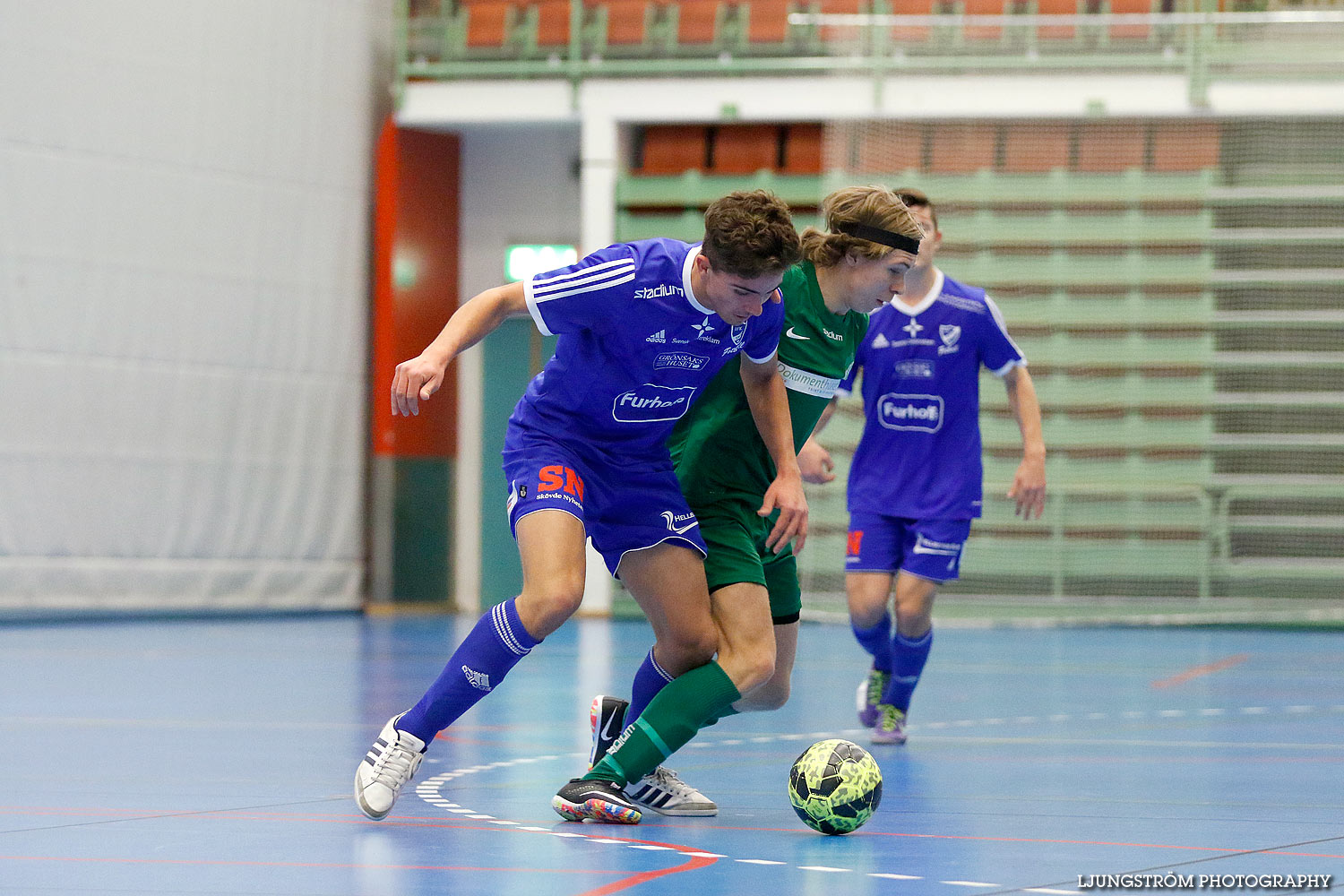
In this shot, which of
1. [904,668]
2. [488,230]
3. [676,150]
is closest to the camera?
[904,668]

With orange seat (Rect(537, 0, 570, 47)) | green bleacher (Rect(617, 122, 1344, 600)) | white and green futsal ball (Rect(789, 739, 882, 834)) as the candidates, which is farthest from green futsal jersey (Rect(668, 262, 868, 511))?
orange seat (Rect(537, 0, 570, 47))

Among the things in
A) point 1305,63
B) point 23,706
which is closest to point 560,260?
point 1305,63

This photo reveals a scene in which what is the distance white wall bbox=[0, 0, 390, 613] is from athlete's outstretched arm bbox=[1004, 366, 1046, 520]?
9962 millimetres

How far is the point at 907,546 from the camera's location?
22.4 feet

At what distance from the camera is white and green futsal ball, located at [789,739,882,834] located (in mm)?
4250

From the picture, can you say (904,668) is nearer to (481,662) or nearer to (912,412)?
(912,412)

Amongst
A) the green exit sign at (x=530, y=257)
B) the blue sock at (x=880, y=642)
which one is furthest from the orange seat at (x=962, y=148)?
the blue sock at (x=880, y=642)

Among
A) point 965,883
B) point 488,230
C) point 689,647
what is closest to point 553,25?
point 488,230

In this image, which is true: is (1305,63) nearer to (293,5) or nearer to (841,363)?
(293,5)

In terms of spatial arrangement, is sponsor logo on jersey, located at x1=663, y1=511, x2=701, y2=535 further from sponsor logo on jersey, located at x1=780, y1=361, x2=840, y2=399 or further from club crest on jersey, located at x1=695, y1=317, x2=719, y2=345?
sponsor logo on jersey, located at x1=780, y1=361, x2=840, y2=399

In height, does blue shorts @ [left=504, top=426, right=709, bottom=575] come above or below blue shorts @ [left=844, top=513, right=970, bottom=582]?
above

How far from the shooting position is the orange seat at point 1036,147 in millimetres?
15750

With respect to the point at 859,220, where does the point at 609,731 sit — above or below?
below

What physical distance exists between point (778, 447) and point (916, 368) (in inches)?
90.7
